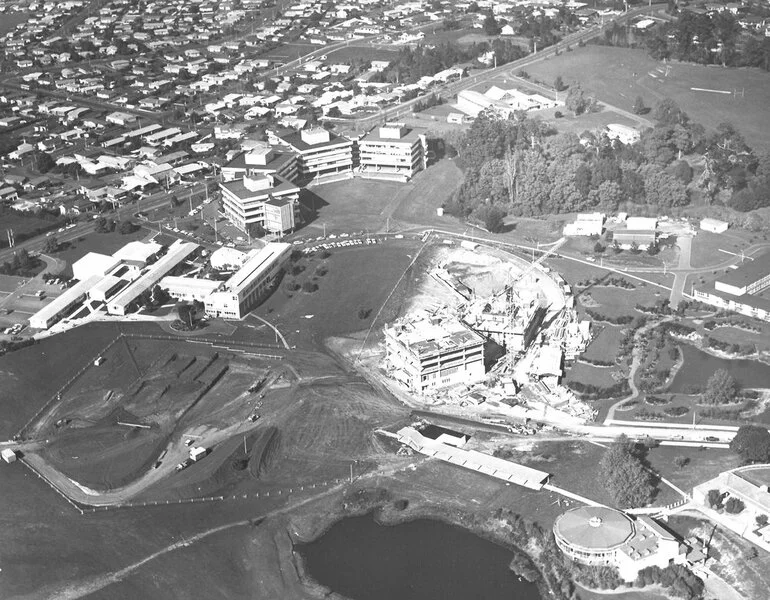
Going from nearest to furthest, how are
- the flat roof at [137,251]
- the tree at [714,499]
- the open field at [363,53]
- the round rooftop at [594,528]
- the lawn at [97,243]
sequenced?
1. the round rooftop at [594,528]
2. the tree at [714,499]
3. the flat roof at [137,251]
4. the lawn at [97,243]
5. the open field at [363,53]

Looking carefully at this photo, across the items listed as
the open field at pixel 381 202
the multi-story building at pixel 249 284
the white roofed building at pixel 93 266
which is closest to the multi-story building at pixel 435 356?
the multi-story building at pixel 249 284

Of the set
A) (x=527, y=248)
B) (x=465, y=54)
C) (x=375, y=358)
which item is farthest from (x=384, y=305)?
(x=465, y=54)

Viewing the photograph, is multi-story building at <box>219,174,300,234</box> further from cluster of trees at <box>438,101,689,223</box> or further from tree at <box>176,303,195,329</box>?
tree at <box>176,303,195,329</box>

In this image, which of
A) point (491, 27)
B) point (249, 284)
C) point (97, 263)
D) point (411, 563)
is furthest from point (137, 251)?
point (491, 27)

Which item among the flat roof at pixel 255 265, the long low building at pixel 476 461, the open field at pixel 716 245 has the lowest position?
the open field at pixel 716 245

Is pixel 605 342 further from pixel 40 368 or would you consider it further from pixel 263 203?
pixel 40 368

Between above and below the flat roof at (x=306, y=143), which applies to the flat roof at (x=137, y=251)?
below

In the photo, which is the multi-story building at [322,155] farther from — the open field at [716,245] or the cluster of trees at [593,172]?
the open field at [716,245]

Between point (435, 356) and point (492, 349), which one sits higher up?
point (435, 356)
